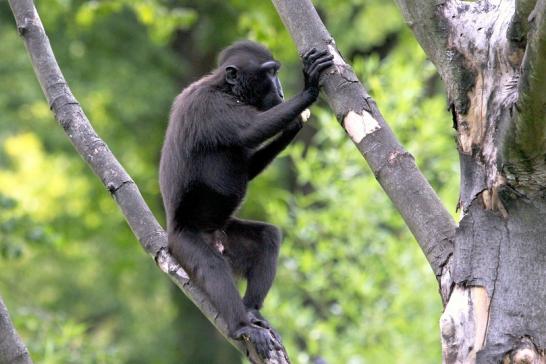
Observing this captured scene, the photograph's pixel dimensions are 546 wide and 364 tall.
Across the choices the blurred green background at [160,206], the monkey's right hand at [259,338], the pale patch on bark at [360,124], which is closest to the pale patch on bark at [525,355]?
the pale patch on bark at [360,124]

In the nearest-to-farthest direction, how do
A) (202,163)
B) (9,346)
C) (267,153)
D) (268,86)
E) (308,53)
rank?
(9,346) → (308,53) → (202,163) → (267,153) → (268,86)

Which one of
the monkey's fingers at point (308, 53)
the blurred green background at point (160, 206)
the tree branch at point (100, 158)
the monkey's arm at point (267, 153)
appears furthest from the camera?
the blurred green background at point (160, 206)

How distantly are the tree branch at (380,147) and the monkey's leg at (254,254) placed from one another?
1.57m

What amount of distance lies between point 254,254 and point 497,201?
2.24 meters

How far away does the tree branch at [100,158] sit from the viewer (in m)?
4.67

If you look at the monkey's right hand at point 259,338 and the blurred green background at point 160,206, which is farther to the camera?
the blurred green background at point 160,206

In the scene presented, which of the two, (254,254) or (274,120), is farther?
(254,254)

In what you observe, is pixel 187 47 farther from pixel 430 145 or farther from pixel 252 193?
pixel 430 145

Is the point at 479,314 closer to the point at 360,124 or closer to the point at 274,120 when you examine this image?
the point at 360,124

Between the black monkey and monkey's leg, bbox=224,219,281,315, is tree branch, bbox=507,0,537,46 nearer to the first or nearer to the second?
the black monkey

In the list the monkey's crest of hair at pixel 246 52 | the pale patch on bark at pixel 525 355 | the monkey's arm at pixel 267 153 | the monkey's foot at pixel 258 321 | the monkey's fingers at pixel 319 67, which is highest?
the monkey's crest of hair at pixel 246 52

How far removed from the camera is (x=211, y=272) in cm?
491

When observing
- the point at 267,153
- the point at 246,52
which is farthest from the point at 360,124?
the point at 246,52

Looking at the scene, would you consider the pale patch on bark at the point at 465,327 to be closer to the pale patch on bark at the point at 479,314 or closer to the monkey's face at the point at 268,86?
the pale patch on bark at the point at 479,314
